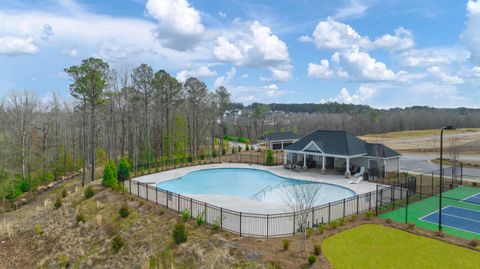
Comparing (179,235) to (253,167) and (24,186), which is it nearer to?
(253,167)

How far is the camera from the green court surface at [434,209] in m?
15.1

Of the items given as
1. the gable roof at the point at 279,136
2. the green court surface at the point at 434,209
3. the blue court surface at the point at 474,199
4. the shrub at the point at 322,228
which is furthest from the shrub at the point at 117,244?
the gable roof at the point at 279,136

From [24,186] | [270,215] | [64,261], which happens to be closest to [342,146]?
[270,215]

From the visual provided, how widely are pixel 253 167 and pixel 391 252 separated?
2222 centimetres

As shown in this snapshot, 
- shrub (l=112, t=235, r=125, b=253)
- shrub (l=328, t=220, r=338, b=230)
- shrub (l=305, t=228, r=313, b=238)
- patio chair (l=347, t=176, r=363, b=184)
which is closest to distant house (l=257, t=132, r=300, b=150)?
patio chair (l=347, t=176, r=363, b=184)

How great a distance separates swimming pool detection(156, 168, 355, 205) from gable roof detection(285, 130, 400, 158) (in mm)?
4773

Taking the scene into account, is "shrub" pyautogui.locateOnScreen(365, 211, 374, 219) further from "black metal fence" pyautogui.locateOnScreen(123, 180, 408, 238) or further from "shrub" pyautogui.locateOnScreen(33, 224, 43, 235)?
"shrub" pyautogui.locateOnScreen(33, 224, 43, 235)

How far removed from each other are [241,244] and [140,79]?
1068 inches

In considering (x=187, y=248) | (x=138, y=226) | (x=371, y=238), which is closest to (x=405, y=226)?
(x=371, y=238)

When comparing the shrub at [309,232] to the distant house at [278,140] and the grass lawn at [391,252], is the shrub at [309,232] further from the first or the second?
the distant house at [278,140]

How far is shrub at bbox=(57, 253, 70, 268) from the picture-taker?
1542 cm

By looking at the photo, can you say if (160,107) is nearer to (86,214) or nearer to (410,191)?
(86,214)

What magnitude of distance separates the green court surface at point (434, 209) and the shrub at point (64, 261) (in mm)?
16168

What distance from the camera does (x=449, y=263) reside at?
11.4m
